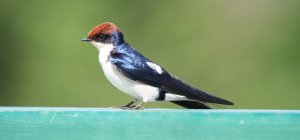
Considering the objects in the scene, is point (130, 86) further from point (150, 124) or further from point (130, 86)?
point (150, 124)

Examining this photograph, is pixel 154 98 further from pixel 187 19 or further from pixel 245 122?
pixel 187 19

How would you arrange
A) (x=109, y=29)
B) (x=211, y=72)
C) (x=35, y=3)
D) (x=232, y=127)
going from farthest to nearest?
(x=35, y=3) → (x=211, y=72) → (x=109, y=29) → (x=232, y=127)

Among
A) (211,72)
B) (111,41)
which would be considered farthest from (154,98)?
(211,72)

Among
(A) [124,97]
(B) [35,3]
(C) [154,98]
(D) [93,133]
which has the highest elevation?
(B) [35,3]

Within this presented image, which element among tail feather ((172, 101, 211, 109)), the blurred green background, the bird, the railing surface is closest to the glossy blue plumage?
the bird

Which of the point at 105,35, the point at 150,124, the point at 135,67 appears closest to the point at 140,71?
the point at 135,67

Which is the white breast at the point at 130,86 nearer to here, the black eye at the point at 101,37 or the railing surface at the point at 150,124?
the black eye at the point at 101,37

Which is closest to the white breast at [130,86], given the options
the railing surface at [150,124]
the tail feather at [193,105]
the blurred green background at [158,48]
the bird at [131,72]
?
the bird at [131,72]
